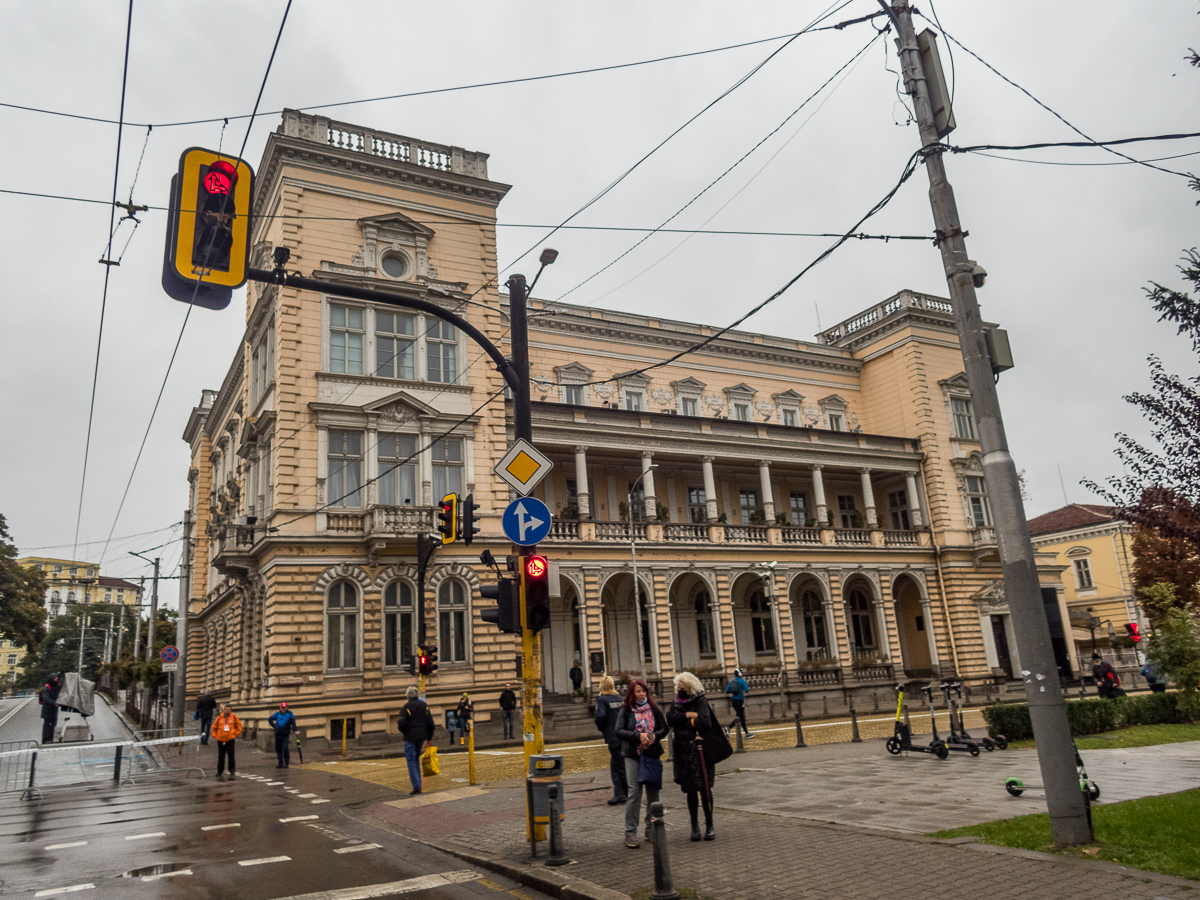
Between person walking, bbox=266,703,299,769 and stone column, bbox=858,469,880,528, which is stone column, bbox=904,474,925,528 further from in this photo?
person walking, bbox=266,703,299,769

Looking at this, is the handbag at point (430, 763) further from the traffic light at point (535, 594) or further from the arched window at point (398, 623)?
the arched window at point (398, 623)

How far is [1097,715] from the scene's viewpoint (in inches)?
752

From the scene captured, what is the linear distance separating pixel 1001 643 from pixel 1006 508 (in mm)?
40573

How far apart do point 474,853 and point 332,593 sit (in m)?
19.3

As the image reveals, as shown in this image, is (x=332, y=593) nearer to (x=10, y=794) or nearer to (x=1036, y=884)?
(x=10, y=794)

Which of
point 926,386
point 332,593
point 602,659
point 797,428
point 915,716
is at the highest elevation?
point 926,386

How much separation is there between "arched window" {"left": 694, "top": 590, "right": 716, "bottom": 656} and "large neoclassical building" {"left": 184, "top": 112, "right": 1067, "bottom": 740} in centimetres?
10

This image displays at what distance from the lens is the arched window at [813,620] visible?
139 feet

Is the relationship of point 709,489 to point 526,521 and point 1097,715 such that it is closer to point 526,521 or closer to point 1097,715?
point 1097,715

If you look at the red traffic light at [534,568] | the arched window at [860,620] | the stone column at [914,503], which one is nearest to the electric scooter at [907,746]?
the red traffic light at [534,568]

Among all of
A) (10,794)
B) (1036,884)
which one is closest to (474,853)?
(1036,884)

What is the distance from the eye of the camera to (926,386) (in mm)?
45875

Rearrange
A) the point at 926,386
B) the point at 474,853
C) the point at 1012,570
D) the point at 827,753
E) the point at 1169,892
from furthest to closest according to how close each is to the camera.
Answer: the point at 926,386
the point at 827,753
the point at 474,853
the point at 1012,570
the point at 1169,892

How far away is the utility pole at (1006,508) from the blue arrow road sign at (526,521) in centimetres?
Result: 486
